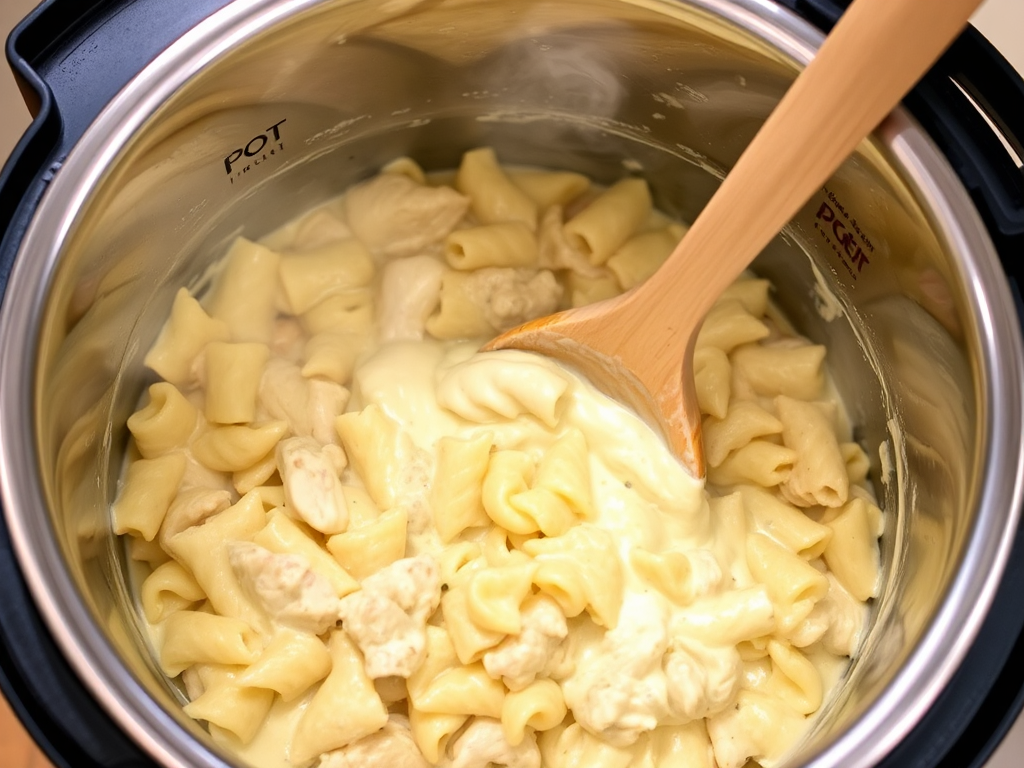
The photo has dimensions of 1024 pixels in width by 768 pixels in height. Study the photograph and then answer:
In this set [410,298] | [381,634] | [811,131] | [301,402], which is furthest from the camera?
[410,298]

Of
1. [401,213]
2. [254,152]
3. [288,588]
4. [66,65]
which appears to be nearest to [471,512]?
[288,588]

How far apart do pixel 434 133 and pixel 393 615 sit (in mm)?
1005

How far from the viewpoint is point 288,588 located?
1601 millimetres

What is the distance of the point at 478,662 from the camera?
1665mm

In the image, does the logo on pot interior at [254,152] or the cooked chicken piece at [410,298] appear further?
the cooked chicken piece at [410,298]

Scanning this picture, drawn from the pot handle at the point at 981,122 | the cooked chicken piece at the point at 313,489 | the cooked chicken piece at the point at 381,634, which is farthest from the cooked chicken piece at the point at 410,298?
the pot handle at the point at 981,122

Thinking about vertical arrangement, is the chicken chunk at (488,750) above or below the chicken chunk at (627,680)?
below

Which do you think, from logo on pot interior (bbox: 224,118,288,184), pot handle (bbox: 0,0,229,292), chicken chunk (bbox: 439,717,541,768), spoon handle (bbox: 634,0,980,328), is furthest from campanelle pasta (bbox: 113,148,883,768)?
pot handle (bbox: 0,0,229,292)

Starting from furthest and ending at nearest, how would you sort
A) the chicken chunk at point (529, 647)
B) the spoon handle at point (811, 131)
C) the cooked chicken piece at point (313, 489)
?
1. the cooked chicken piece at point (313, 489)
2. the chicken chunk at point (529, 647)
3. the spoon handle at point (811, 131)

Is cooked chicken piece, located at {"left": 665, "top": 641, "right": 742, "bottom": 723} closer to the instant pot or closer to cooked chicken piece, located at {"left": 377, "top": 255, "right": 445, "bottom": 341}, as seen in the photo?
the instant pot

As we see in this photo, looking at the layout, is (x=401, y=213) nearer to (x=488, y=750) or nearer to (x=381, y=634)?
Answer: (x=381, y=634)

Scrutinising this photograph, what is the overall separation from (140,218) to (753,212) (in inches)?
39.4

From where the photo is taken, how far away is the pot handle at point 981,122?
1440 mm

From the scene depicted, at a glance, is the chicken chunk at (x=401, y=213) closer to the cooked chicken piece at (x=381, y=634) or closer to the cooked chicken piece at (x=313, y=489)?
the cooked chicken piece at (x=313, y=489)
